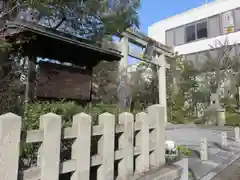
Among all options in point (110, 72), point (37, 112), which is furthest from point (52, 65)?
point (110, 72)

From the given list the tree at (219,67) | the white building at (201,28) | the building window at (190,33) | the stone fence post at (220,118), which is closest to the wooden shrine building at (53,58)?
the stone fence post at (220,118)

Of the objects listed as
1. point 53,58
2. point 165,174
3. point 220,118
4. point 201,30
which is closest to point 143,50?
point 53,58

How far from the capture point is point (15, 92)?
4047mm

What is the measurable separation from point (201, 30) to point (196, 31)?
1.51 ft

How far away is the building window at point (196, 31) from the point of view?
20656mm

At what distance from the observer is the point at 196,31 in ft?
69.4

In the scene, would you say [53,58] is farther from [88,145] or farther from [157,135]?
[88,145]

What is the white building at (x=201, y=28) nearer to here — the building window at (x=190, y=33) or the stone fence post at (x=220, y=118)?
the building window at (x=190, y=33)

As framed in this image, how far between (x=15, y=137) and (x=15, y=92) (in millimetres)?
2732

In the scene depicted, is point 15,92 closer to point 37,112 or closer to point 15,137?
point 37,112

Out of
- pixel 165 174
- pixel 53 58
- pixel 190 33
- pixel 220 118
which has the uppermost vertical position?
pixel 190 33

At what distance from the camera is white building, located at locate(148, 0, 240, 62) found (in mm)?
18953

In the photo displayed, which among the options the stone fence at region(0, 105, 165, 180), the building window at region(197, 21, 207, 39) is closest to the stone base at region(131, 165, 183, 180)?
the stone fence at region(0, 105, 165, 180)

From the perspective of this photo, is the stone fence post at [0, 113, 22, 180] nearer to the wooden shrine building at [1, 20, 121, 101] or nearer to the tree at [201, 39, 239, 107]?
the wooden shrine building at [1, 20, 121, 101]
